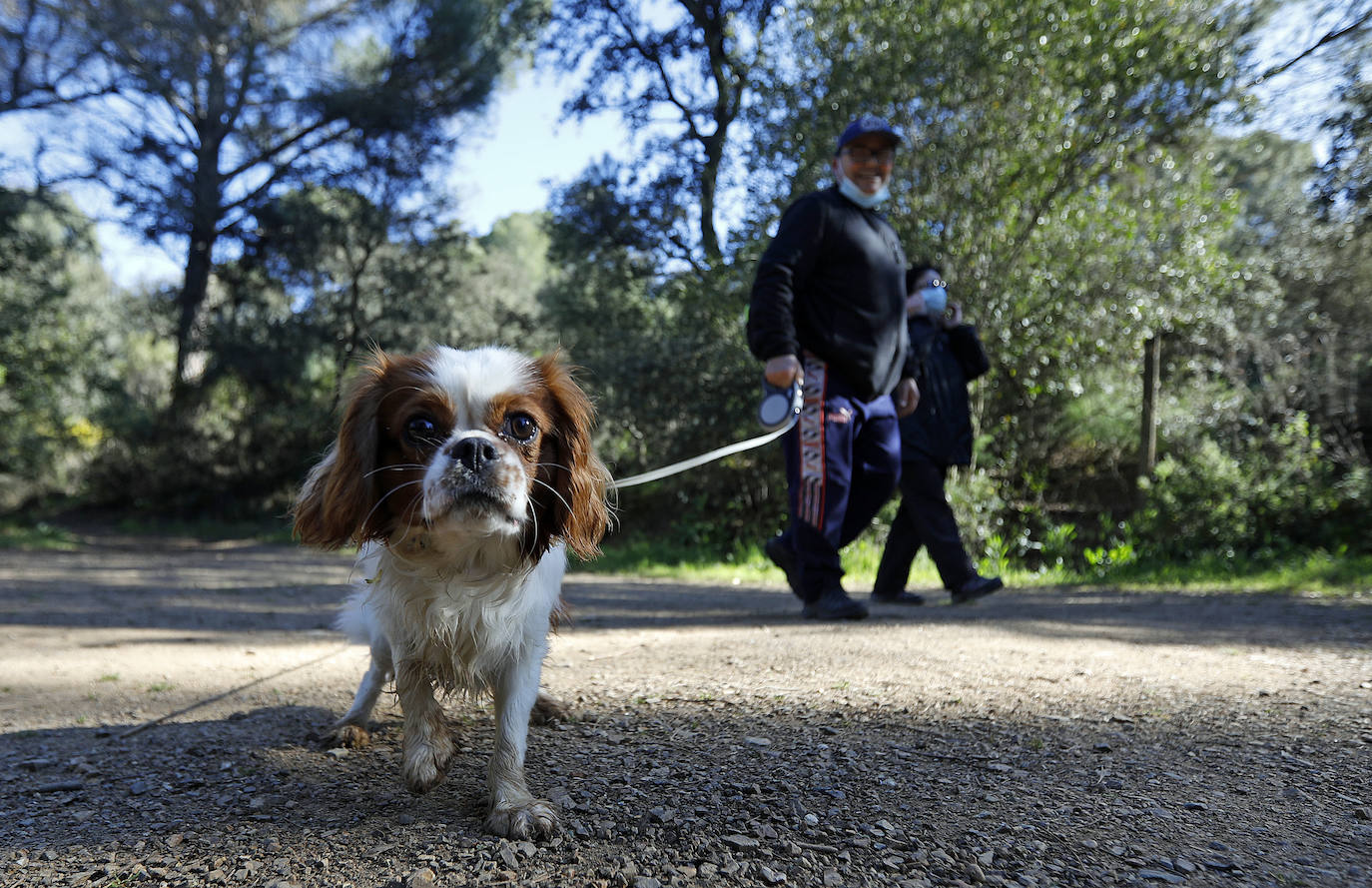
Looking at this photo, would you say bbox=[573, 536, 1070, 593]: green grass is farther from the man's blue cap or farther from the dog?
the dog

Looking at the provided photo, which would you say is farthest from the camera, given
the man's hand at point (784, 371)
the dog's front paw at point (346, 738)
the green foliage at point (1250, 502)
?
the green foliage at point (1250, 502)

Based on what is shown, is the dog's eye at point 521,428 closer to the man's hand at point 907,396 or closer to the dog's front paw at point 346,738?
the dog's front paw at point 346,738

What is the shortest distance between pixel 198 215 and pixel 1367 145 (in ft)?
57.1

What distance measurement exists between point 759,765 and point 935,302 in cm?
374

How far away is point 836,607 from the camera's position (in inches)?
187

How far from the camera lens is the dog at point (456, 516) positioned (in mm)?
2258

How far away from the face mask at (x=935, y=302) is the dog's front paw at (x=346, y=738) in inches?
162

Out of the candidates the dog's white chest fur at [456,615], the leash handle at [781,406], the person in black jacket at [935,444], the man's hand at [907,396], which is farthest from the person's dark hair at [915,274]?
the dog's white chest fur at [456,615]

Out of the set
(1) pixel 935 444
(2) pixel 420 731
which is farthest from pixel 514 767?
(1) pixel 935 444

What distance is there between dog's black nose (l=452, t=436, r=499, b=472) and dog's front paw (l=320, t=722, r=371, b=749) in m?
1.14

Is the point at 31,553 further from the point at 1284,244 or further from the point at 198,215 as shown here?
the point at 1284,244

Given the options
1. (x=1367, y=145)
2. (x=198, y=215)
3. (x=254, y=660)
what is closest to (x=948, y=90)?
(x=1367, y=145)

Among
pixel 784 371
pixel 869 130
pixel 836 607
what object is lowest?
pixel 836 607

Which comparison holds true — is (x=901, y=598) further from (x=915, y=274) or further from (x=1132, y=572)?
(x=1132, y=572)
